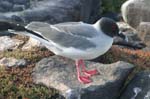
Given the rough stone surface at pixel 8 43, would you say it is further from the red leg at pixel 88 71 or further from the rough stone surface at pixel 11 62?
the red leg at pixel 88 71

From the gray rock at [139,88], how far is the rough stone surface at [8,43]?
8.31 ft

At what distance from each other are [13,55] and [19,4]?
5070 millimetres

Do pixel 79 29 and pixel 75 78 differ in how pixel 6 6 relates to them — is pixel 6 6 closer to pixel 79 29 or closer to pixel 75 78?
pixel 75 78

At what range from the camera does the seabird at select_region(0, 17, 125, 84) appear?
7.56 meters

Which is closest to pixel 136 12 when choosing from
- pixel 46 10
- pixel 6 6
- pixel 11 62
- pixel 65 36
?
pixel 46 10

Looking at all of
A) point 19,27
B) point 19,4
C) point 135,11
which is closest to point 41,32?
point 19,27

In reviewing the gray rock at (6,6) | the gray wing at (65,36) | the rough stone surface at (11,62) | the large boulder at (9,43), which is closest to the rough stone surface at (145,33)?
the gray rock at (6,6)

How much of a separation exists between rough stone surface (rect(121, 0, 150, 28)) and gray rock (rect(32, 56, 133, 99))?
7.19m

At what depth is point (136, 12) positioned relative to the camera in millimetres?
15586

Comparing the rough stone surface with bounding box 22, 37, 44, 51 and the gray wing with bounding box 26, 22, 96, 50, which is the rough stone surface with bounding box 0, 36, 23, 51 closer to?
the rough stone surface with bounding box 22, 37, 44, 51

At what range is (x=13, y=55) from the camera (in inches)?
347

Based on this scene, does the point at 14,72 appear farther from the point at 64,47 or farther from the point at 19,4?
the point at 19,4

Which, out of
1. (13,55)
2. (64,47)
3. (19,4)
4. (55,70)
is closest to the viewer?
(64,47)

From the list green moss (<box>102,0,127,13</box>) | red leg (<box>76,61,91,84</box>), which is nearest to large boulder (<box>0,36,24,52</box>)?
red leg (<box>76,61,91,84</box>)
